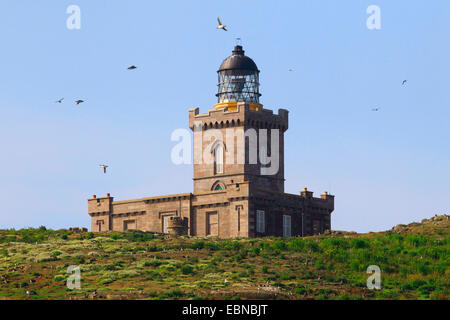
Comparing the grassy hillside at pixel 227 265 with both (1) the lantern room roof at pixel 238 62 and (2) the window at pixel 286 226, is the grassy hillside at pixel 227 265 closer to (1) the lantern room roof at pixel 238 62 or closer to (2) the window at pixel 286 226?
(2) the window at pixel 286 226

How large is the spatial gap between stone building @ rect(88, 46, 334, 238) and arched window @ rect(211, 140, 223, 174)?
0.08 meters

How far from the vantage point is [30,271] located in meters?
78.2

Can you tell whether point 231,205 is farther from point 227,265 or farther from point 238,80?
point 227,265

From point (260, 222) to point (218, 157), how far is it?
8.30 meters

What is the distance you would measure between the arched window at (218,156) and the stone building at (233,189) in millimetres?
83

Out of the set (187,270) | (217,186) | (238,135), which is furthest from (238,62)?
(187,270)

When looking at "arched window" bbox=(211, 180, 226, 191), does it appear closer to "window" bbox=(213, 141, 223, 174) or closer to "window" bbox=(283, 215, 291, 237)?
"window" bbox=(213, 141, 223, 174)

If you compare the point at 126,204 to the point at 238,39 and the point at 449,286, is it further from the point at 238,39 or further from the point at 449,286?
the point at 449,286

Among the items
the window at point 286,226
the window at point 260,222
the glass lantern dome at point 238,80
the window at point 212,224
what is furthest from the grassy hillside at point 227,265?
the glass lantern dome at point 238,80

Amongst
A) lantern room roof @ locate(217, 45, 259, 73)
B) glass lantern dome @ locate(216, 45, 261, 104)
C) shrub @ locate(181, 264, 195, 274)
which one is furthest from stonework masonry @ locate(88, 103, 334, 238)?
shrub @ locate(181, 264, 195, 274)

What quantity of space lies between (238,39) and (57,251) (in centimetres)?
2705

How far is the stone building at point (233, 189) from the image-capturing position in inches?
3688

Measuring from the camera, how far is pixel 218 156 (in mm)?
98938
